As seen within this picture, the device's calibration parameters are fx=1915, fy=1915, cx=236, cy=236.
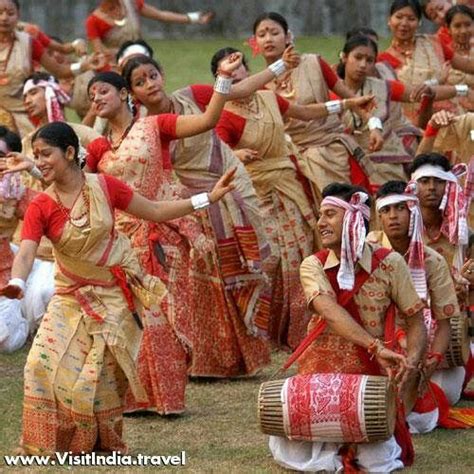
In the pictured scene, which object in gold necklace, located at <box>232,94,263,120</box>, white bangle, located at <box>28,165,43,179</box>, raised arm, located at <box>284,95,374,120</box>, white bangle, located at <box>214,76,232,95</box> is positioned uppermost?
white bangle, located at <box>214,76,232,95</box>

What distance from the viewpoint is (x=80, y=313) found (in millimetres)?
7766

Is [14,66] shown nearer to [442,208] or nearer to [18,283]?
[442,208]

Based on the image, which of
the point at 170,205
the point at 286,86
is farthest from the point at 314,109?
the point at 170,205

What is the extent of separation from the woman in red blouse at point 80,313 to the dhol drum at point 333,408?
63 cm

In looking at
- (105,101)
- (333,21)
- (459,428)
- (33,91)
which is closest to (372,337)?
(459,428)

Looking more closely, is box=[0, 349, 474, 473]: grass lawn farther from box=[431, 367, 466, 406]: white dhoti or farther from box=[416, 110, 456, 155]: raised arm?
box=[416, 110, 456, 155]: raised arm

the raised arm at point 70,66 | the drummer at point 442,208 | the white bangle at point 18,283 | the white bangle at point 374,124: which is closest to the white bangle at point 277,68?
the drummer at point 442,208

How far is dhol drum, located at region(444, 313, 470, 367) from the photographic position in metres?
8.65

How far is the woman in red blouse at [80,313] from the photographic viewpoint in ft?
25.1

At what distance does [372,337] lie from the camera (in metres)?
7.55

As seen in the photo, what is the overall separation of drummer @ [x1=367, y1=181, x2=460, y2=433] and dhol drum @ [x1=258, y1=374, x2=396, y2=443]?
876 millimetres

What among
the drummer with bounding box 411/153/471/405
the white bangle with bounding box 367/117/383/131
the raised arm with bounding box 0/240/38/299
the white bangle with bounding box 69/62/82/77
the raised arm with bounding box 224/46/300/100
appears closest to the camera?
the raised arm with bounding box 0/240/38/299

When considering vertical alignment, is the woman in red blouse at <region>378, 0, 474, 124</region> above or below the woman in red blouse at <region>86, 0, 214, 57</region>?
above

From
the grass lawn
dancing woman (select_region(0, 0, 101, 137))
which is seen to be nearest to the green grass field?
the grass lawn
